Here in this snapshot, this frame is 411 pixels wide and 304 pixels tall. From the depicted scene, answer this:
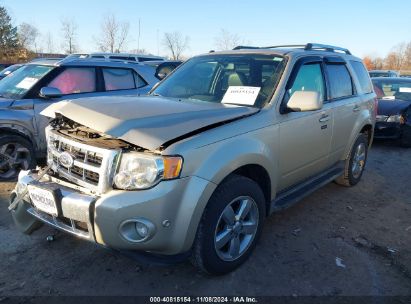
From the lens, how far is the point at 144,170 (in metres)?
2.48

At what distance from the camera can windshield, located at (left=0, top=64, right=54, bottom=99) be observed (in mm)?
5387

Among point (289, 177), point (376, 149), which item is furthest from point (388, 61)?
point (289, 177)

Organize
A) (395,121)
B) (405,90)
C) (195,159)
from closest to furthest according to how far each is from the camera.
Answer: (195,159) < (395,121) < (405,90)

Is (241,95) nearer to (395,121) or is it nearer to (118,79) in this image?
(118,79)

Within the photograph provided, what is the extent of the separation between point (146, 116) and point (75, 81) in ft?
11.5

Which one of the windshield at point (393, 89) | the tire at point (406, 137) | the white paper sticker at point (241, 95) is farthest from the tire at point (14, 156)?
the windshield at point (393, 89)

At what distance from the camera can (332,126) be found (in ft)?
14.1

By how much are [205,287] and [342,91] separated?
10.0ft

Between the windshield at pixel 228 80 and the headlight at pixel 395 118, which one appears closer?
the windshield at pixel 228 80

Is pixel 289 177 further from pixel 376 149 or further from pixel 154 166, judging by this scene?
pixel 376 149

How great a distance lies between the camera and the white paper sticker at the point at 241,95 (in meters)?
3.41

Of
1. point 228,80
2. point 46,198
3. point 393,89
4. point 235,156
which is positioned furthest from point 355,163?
point 393,89

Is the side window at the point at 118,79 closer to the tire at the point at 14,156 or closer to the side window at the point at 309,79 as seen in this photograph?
the tire at the point at 14,156

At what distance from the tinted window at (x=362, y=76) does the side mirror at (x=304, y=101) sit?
2199 mm
